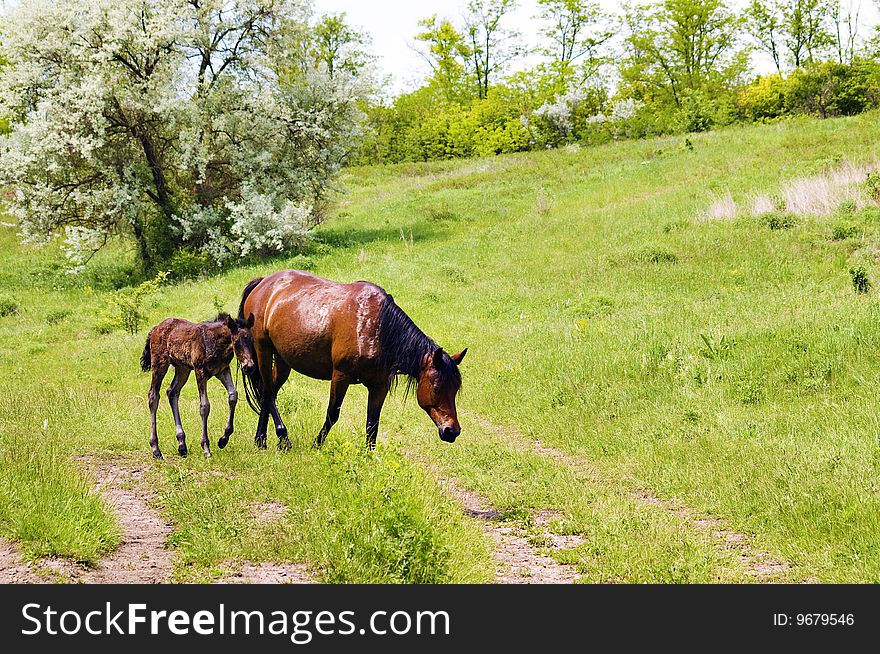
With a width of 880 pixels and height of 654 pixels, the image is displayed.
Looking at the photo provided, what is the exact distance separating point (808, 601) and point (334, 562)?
3.41m

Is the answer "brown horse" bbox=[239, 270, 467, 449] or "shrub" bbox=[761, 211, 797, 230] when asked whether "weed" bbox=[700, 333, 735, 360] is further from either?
"shrub" bbox=[761, 211, 797, 230]

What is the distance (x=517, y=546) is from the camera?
7.09m

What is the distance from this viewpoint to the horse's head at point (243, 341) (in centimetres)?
839

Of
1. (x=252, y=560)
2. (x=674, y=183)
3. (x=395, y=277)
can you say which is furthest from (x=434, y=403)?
(x=674, y=183)

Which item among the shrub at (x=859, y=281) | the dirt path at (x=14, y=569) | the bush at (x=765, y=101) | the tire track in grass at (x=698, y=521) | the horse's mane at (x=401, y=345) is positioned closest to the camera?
the dirt path at (x=14, y=569)

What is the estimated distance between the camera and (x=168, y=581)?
529 centimetres

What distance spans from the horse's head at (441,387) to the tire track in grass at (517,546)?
2.49 feet

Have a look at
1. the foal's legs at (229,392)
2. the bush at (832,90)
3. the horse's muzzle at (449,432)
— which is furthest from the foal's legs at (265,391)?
the bush at (832,90)

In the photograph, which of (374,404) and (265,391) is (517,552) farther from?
(265,391)

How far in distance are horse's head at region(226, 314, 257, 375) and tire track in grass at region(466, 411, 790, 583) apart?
4.31 meters

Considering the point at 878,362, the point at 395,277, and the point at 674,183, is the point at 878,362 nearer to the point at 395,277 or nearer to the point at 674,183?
the point at 395,277

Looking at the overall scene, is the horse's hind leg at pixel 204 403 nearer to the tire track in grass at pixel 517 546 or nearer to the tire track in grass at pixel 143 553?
the tire track in grass at pixel 143 553

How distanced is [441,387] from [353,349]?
3.78 ft

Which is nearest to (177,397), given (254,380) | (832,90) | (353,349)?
(254,380)
